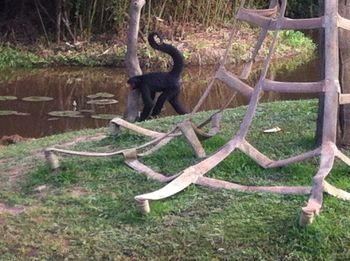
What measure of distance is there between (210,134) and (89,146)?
1067mm

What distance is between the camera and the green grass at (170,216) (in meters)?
3.69

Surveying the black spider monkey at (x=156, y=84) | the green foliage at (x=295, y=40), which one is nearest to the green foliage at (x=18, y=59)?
the green foliage at (x=295, y=40)

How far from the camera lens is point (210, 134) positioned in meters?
5.08

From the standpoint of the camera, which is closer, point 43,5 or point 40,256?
point 40,256

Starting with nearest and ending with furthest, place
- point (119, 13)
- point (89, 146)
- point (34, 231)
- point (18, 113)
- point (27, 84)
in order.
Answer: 1. point (34, 231)
2. point (89, 146)
3. point (18, 113)
4. point (27, 84)
5. point (119, 13)

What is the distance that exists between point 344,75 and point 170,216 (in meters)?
1.49

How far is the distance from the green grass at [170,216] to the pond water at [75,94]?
5.17 meters

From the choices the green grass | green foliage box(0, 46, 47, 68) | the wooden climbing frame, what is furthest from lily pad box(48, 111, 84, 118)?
the wooden climbing frame

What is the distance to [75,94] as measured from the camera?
1312 cm

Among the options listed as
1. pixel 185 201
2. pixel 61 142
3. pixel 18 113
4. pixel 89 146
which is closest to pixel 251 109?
pixel 185 201

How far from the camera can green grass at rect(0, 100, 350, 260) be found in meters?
3.69

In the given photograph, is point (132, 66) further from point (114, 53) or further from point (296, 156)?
point (114, 53)

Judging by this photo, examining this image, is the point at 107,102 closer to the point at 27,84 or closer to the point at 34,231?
the point at 27,84

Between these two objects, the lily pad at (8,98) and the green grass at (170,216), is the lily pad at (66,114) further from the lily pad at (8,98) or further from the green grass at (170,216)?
the green grass at (170,216)
